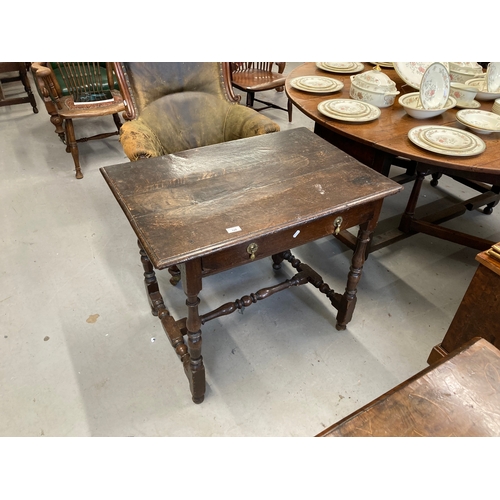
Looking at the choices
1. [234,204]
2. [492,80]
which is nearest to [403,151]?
[234,204]

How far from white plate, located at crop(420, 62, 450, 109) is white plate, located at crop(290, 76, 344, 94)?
0.44 meters

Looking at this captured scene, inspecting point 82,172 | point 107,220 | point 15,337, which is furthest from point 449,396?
point 82,172

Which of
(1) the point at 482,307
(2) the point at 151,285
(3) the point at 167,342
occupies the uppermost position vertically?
(1) the point at 482,307

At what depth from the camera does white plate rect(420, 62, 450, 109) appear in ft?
5.93

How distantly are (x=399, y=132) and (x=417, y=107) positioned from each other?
12.2 inches

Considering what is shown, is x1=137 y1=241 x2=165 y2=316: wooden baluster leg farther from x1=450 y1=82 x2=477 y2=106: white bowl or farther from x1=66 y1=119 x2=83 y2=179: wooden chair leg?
x1=450 y1=82 x2=477 y2=106: white bowl

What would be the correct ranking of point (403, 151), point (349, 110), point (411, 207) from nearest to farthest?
point (403, 151) < point (349, 110) < point (411, 207)

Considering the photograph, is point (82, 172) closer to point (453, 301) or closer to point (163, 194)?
point (163, 194)

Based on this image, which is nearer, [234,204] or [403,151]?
[234,204]

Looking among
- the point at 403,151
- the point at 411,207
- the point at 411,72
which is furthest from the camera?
the point at 411,207

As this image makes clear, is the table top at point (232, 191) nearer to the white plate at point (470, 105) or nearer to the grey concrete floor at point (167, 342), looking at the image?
the grey concrete floor at point (167, 342)

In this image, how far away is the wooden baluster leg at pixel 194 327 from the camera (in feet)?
3.76

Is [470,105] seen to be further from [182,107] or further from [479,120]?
[182,107]

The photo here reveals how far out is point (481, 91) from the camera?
1997mm
